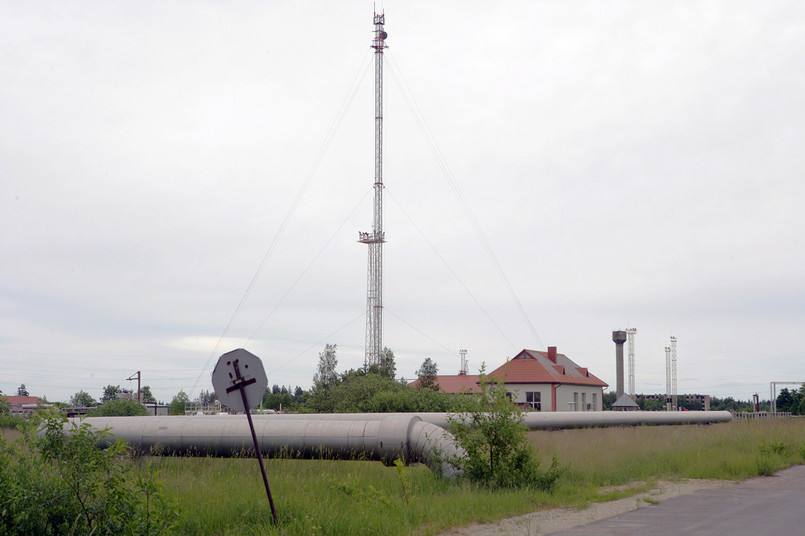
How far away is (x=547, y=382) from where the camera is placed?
200 ft

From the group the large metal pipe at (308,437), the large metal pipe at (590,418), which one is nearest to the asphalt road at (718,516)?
the large metal pipe at (308,437)

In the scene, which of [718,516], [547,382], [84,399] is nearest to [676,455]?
[718,516]

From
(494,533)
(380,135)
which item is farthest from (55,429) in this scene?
(380,135)

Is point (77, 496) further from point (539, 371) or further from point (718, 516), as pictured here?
point (539, 371)

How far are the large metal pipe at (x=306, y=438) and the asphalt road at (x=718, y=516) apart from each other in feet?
13.8

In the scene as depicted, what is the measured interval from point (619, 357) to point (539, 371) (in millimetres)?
42243

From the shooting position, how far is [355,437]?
15.6 m

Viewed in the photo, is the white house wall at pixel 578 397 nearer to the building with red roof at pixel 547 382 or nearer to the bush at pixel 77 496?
the building with red roof at pixel 547 382

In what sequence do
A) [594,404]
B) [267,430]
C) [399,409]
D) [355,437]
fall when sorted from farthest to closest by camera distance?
[594,404] < [399,409] < [267,430] < [355,437]

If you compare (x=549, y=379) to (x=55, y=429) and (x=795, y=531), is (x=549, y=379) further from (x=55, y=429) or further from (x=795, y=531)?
(x=55, y=429)

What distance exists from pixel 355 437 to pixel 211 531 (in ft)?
19.9

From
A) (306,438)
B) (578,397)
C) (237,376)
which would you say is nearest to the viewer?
(237,376)

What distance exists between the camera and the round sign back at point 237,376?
9242 millimetres

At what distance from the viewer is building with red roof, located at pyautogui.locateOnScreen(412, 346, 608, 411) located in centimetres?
6138
